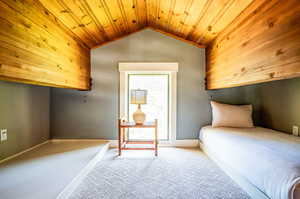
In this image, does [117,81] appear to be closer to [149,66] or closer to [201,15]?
[149,66]

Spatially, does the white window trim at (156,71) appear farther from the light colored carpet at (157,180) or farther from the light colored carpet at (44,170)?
the light colored carpet at (44,170)

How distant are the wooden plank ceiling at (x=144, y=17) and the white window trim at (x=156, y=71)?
0.60 metres

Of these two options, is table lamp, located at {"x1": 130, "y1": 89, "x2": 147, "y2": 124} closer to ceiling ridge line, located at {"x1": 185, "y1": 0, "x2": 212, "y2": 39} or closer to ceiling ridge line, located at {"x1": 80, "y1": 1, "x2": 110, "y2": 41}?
ceiling ridge line, located at {"x1": 80, "y1": 1, "x2": 110, "y2": 41}

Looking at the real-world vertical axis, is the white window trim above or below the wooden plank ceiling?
below

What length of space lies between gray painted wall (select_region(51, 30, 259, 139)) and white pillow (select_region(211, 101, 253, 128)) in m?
0.30

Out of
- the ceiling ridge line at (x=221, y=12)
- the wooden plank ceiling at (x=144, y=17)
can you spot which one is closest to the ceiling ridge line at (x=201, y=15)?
the wooden plank ceiling at (x=144, y=17)

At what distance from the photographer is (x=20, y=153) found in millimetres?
2164

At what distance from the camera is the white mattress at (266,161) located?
1.03 meters

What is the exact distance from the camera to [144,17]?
2.55 meters

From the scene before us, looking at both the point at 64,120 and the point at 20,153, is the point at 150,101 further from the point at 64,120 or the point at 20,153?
the point at 20,153

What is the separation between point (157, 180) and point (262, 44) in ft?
6.01

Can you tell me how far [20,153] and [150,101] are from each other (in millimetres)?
2241

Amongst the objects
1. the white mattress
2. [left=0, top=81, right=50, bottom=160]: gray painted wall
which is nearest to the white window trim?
the white mattress

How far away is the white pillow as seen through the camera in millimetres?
2531
